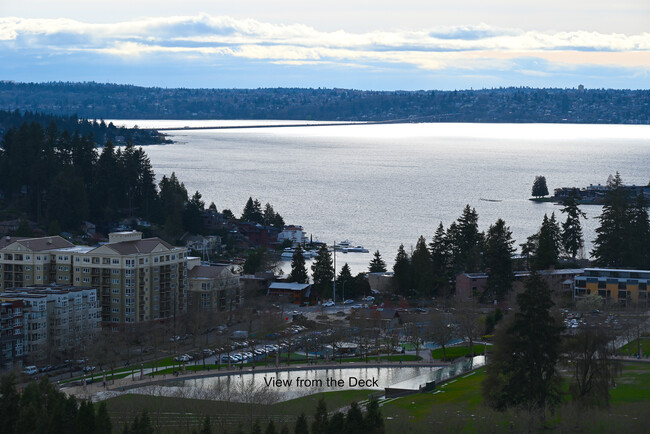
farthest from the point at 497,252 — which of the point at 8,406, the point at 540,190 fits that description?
the point at 540,190

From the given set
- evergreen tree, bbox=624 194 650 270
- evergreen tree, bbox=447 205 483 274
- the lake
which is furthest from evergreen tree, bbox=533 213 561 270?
the lake

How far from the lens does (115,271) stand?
3186 cm

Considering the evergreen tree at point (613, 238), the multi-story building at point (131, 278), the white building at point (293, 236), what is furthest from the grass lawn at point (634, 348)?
the white building at point (293, 236)

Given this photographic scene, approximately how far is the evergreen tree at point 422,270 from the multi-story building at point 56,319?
11592 mm

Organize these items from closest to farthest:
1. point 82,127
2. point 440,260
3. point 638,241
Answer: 1. point 440,260
2. point 638,241
3. point 82,127

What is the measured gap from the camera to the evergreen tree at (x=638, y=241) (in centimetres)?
3950

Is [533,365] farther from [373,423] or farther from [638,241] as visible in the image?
[638,241]

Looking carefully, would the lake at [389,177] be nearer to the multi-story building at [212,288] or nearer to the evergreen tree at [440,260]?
the evergreen tree at [440,260]

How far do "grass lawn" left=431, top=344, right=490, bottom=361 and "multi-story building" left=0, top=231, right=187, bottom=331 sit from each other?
8.32 metres

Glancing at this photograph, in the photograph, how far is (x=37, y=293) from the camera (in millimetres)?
29375

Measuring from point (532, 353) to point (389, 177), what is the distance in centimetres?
6850

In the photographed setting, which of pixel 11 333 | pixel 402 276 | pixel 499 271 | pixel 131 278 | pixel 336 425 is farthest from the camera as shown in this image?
pixel 402 276

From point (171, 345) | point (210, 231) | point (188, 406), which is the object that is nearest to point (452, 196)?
point (210, 231)

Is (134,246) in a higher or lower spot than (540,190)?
higher
